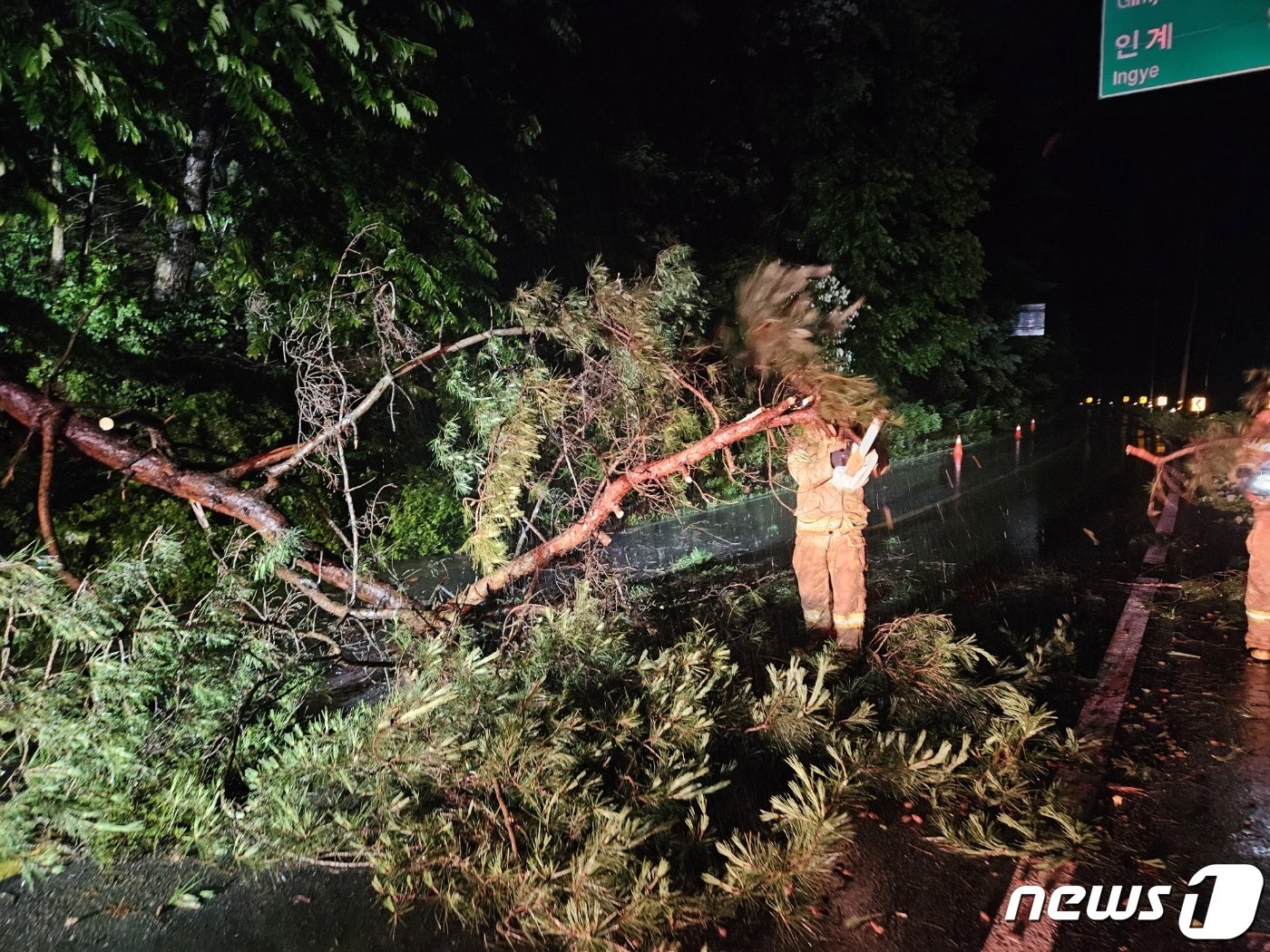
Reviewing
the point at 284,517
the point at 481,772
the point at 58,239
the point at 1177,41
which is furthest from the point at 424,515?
the point at 1177,41

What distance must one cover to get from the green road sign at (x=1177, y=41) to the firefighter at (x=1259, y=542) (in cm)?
486

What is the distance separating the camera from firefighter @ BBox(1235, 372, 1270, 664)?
16.6 feet

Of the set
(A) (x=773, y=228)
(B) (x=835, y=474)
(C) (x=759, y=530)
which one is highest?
(A) (x=773, y=228)

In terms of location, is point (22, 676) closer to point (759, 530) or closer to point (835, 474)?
point (835, 474)

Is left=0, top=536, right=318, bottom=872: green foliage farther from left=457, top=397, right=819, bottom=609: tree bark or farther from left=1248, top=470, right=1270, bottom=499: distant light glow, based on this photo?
left=1248, top=470, right=1270, bottom=499: distant light glow

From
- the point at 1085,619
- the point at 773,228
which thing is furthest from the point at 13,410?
the point at 773,228

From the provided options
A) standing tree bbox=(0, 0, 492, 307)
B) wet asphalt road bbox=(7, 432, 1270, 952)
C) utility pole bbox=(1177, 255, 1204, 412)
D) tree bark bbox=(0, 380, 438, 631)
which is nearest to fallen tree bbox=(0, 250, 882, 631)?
tree bark bbox=(0, 380, 438, 631)

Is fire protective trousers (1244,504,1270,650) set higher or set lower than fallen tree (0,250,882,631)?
lower

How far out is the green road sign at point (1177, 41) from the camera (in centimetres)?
773

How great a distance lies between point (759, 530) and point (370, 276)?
6109 millimetres

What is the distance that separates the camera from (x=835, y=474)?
16.4 feet

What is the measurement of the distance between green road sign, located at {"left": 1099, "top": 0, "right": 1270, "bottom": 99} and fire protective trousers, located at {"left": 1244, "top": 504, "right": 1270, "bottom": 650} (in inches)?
215

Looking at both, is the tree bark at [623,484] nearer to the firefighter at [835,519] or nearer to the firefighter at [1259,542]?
the firefighter at [835,519]

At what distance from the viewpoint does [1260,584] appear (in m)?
5.06
